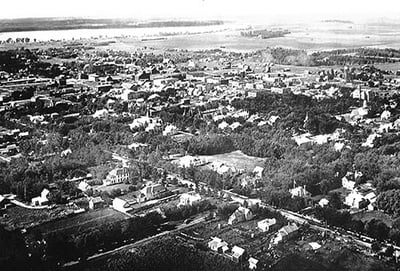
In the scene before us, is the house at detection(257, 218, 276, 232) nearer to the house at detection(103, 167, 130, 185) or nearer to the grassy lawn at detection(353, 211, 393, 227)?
the grassy lawn at detection(353, 211, 393, 227)

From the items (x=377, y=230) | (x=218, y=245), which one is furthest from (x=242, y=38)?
(x=218, y=245)

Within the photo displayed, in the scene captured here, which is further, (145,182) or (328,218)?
(145,182)

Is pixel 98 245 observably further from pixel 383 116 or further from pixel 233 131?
pixel 383 116

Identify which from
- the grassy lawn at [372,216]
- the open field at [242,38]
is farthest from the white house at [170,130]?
the open field at [242,38]

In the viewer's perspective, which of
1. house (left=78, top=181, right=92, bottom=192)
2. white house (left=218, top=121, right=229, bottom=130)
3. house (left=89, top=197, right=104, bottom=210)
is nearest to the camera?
house (left=89, top=197, right=104, bottom=210)

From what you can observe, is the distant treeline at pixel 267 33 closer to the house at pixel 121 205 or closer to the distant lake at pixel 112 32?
the distant lake at pixel 112 32

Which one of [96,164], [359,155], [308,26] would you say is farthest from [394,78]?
[96,164]

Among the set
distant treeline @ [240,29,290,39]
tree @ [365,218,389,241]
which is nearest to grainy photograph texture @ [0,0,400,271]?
tree @ [365,218,389,241]
